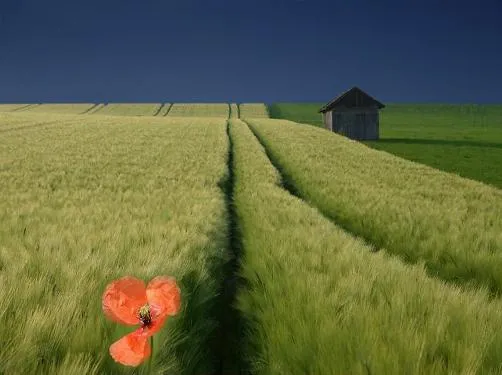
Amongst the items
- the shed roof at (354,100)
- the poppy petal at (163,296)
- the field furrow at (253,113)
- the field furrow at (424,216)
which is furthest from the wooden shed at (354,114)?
the poppy petal at (163,296)

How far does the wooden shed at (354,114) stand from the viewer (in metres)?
46.3

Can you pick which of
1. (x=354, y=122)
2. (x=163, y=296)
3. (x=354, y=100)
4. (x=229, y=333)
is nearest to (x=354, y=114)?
(x=354, y=122)

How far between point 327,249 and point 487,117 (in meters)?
94.1

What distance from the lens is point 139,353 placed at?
1.17 m

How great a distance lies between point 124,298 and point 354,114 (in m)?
47.4

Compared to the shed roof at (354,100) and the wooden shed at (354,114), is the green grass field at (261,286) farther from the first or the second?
the shed roof at (354,100)

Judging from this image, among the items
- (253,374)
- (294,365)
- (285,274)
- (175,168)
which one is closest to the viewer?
(294,365)

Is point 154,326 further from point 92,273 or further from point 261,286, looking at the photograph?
point 261,286

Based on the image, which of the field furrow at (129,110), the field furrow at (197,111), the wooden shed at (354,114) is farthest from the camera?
the field furrow at (129,110)

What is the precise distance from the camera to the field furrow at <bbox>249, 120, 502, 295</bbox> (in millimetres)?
4859

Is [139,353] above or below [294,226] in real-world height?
above

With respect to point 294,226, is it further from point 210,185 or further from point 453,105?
point 453,105

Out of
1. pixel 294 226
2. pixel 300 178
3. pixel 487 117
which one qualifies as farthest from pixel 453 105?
pixel 294 226

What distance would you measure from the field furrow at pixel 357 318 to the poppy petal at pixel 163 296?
30.5 inches
